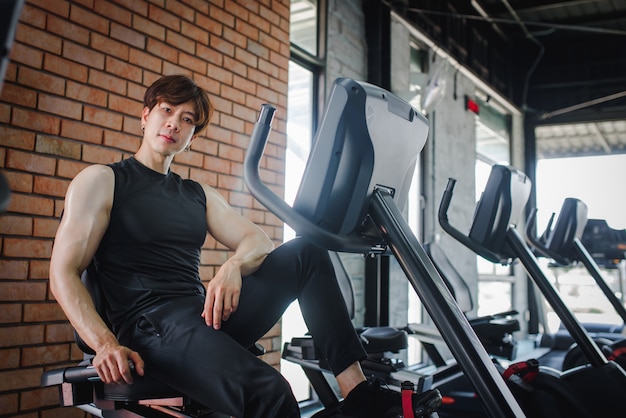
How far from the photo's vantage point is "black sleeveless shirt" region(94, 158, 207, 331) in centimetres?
148

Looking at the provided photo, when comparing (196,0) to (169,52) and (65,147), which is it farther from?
(65,147)

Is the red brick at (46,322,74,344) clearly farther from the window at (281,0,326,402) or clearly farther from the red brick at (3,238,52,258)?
the window at (281,0,326,402)

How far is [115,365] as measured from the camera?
1207mm

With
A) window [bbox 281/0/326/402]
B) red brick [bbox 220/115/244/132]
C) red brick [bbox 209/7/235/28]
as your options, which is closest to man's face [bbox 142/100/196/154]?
red brick [bbox 220/115/244/132]

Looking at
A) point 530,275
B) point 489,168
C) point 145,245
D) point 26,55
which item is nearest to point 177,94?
point 145,245

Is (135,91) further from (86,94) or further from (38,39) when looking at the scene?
(38,39)

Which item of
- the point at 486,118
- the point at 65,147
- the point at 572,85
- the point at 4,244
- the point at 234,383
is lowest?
the point at 234,383

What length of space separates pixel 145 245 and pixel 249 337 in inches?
14.8

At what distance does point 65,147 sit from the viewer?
6.35ft

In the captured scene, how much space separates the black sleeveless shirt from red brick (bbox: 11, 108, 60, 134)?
1.41ft

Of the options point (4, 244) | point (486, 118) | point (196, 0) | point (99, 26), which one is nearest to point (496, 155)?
point (486, 118)

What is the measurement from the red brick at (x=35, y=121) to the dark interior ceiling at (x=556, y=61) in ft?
13.6

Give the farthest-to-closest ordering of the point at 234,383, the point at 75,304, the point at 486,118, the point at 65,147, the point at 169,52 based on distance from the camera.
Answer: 1. the point at 486,118
2. the point at 169,52
3. the point at 65,147
4. the point at 75,304
5. the point at 234,383

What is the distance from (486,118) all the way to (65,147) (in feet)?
17.8
